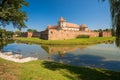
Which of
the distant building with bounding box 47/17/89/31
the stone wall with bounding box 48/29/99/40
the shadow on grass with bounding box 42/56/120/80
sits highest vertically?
the distant building with bounding box 47/17/89/31

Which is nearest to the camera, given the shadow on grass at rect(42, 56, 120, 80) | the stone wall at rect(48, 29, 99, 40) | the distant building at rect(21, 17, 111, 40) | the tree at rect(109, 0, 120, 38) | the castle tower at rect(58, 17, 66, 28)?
the shadow on grass at rect(42, 56, 120, 80)

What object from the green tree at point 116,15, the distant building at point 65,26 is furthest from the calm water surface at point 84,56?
the distant building at point 65,26

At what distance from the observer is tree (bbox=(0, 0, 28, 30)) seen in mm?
14648

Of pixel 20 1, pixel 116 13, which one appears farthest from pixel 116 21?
pixel 20 1

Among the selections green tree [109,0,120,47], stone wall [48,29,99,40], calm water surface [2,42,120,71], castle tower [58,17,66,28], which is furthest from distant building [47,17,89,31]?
green tree [109,0,120,47]

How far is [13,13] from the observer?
15.2 metres

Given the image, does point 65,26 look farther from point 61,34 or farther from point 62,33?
point 61,34

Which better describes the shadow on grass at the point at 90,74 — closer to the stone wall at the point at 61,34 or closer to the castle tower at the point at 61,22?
the stone wall at the point at 61,34

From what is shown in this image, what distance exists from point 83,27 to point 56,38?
43.6m

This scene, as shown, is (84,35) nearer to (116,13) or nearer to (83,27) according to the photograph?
(83,27)

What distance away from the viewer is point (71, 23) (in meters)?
106

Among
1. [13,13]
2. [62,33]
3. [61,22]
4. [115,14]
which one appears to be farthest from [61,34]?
[115,14]

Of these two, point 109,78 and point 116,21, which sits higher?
point 116,21

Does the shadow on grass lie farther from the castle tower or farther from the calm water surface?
the castle tower
